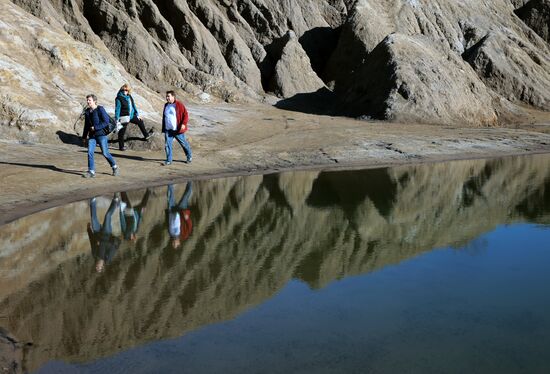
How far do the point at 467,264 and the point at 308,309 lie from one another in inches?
112

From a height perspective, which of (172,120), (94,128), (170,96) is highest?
(170,96)

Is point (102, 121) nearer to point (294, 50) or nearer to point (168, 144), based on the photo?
point (168, 144)

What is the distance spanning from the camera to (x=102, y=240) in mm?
9562

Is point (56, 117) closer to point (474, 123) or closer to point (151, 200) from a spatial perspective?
point (151, 200)

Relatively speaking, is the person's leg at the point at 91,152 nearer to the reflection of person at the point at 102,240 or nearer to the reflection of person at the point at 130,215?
the reflection of person at the point at 130,215

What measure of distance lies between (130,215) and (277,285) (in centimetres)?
431

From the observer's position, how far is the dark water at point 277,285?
5758 millimetres

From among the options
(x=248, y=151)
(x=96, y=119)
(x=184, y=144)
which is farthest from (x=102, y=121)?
(x=248, y=151)

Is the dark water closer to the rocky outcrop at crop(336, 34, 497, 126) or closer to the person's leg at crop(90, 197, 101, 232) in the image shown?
the person's leg at crop(90, 197, 101, 232)

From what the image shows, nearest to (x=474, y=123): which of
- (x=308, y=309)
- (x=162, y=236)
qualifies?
(x=162, y=236)

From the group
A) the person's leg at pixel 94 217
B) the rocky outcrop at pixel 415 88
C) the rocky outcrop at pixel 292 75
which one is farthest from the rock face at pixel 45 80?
the rocky outcrop at pixel 292 75

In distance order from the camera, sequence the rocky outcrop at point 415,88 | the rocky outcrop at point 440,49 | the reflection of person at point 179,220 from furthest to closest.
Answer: the rocky outcrop at point 440,49, the rocky outcrop at point 415,88, the reflection of person at point 179,220

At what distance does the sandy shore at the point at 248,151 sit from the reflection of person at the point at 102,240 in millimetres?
1279

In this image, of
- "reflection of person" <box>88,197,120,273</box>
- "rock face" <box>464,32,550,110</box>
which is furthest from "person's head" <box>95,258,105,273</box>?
"rock face" <box>464,32,550,110</box>
